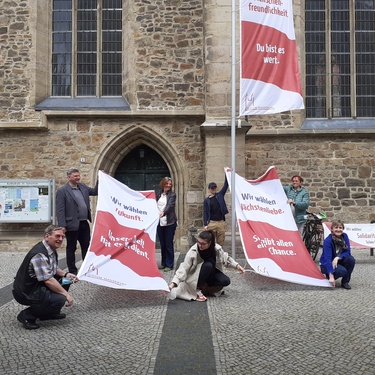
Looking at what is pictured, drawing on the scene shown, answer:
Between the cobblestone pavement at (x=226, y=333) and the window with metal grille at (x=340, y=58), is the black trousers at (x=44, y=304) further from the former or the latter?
the window with metal grille at (x=340, y=58)

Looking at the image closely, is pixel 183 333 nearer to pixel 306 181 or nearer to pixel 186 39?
pixel 306 181

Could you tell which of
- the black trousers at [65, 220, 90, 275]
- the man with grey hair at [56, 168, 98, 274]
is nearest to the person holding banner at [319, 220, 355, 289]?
the man with grey hair at [56, 168, 98, 274]

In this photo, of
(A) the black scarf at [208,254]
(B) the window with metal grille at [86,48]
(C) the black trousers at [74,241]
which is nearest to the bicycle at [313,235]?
(A) the black scarf at [208,254]

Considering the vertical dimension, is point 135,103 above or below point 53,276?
above

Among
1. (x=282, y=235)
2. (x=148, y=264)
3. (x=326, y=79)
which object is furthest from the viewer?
(x=326, y=79)

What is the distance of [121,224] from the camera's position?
21.4ft

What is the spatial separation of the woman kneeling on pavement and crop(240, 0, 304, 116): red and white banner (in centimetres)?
288

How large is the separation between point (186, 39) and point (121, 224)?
7513 mm

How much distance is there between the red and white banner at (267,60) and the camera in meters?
8.05

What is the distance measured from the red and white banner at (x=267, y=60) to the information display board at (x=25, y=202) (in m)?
6.06

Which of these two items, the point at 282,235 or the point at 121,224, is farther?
the point at 282,235

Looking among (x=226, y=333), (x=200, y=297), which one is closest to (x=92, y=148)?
(x=200, y=297)

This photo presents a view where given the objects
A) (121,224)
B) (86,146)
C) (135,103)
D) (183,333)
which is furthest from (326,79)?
(183,333)

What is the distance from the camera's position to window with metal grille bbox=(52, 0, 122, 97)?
13.1 metres
